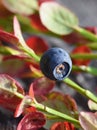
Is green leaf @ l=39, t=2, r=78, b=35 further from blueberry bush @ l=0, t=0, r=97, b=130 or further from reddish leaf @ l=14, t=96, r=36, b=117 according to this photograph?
reddish leaf @ l=14, t=96, r=36, b=117

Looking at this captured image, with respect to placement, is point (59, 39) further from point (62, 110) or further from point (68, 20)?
point (62, 110)

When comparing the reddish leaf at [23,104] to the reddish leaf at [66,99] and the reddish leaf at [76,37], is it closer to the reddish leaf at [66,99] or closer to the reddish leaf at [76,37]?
the reddish leaf at [66,99]

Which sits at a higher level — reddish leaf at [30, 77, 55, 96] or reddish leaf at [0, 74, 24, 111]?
reddish leaf at [30, 77, 55, 96]

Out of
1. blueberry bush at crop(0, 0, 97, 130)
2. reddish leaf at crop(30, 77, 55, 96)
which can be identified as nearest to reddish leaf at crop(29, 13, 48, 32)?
blueberry bush at crop(0, 0, 97, 130)

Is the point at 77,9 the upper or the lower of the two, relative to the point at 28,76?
upper

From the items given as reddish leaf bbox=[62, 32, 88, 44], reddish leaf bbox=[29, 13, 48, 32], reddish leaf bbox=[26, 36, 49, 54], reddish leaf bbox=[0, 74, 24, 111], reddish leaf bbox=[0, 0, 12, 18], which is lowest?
reddish leaf bbox=[0, 74, 24, 111]

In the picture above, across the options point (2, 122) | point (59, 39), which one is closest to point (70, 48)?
point (59, 39)

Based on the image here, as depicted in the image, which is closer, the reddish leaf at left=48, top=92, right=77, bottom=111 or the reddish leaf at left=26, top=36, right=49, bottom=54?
the reddish leaf at left=48, top=92, right=77, bottom=111

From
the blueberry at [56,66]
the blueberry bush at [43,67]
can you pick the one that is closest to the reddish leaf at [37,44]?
the blueberry bush at [43,67]
